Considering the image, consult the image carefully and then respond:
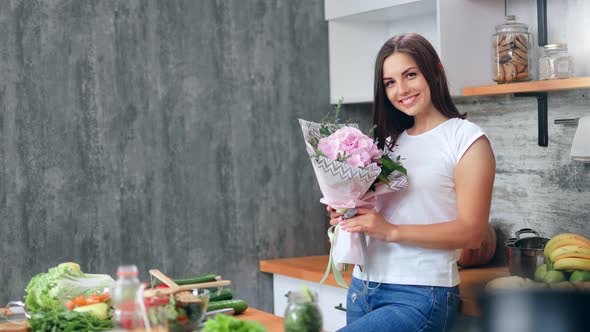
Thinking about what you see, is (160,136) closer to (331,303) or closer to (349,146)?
(331,303)

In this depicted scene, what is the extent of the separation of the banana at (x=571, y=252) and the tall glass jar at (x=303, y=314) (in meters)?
1.38

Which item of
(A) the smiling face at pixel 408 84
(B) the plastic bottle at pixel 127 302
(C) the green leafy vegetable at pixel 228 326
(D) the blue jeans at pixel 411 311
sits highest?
(A) the smiling face at pixel 408 84

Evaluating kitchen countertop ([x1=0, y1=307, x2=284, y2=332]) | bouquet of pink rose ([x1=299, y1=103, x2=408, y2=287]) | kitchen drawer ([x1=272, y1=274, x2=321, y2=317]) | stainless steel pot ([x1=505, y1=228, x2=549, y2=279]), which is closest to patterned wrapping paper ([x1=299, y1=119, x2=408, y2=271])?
bouquet of pink rose ([x1=299, y1=103, x2=408, y2=287])

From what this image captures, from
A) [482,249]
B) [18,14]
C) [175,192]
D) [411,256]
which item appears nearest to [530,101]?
[482,249]

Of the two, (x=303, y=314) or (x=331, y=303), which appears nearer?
(x=303, y=314)

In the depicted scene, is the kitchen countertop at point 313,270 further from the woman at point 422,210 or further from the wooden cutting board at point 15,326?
the wooden cutting board at point 15,326

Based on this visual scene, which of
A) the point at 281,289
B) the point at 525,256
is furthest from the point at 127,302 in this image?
the point at 281,289

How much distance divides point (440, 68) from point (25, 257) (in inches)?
76.3

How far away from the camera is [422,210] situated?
7.84ft

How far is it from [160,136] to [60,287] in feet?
4.98

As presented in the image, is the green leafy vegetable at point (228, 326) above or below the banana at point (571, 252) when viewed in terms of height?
above

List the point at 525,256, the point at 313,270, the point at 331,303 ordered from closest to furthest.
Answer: the point at 525,256 → the point at 331,303 → the point at 313,270

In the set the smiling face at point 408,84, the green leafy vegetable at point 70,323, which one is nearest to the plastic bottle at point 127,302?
the green leafy vegetable at point 70,323

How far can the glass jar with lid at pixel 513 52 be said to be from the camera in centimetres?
312
